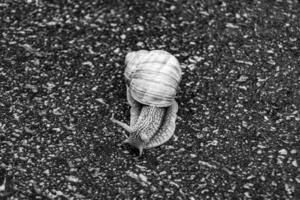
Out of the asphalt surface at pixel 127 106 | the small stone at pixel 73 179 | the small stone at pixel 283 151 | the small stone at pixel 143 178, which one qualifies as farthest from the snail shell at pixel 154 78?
the small stone at pixel 283 151

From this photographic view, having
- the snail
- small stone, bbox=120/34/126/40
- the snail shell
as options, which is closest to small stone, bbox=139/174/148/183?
the snail

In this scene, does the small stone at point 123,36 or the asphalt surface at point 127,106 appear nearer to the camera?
the asphalt surface at point 127,106

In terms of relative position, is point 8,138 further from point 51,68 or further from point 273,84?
point 273,84

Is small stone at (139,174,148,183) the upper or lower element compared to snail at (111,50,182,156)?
lower

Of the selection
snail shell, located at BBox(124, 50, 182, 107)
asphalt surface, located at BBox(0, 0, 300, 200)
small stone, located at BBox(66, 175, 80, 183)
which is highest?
snail shell, located at BBox(124, 50, 182, 107)

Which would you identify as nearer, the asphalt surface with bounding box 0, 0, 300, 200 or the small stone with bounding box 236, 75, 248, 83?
the asphalt surface with bounding box 0, 0, 300, 200

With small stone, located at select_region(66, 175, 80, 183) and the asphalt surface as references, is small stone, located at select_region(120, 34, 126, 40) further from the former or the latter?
small stone, located at select_region(66, 175, 80, 183)

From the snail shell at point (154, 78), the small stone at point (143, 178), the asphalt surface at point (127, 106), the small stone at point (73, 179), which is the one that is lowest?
the small stone at point (73, 179)

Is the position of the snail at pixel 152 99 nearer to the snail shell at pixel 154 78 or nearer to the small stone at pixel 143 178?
the snail shell at pixel 154 78
